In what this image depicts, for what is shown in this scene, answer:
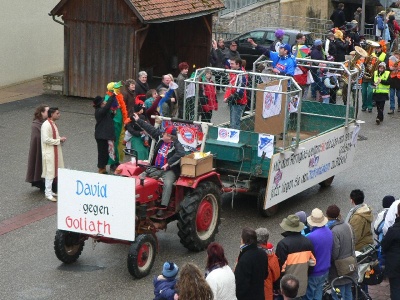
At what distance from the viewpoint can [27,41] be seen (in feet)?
81.4

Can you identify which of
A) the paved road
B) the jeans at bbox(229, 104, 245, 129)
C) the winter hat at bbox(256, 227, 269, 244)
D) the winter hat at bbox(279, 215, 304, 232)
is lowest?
the paved road

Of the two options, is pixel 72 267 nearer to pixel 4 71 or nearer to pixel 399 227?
pixel 399 227

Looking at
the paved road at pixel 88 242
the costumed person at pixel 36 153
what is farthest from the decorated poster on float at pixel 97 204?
the costumed person at pixel 36 153

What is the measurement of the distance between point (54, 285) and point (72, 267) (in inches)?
25.0

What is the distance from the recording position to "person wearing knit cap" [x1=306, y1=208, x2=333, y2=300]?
10492mm

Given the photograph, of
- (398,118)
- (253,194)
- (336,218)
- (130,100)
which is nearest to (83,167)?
(130,100)

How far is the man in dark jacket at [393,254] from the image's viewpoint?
34.7ft

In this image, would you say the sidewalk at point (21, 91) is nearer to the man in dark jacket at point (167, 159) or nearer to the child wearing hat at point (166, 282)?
the man in dark jacket at point (167, 159)

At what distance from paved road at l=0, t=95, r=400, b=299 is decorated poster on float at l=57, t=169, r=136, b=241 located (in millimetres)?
636

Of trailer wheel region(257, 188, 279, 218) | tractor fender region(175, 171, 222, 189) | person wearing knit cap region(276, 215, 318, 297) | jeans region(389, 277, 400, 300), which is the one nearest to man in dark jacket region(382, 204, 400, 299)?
jeans region(389, 277, 400, 300)

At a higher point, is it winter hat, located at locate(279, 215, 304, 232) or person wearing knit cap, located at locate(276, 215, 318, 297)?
winter hat, located at locate(279, 215, 304, 232)

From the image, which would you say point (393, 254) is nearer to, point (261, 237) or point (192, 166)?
point (261, 237)

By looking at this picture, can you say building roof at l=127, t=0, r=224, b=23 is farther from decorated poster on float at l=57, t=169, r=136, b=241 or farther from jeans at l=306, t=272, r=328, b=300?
jeans at l=306, t=272, r=328, b=300

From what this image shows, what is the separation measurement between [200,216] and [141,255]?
3.88 feet
